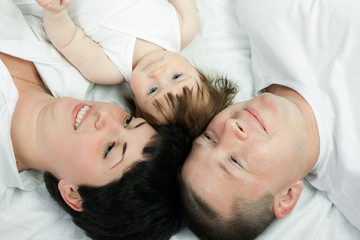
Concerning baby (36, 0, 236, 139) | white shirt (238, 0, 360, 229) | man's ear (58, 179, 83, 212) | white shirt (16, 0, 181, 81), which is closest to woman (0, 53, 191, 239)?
man's ear (58, 179, 83, 212)

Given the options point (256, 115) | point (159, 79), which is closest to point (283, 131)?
point (256, 115)

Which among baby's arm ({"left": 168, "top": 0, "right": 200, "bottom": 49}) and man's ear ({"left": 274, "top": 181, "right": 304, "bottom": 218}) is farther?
baby's arm ({"left": 168, "top": 0, "right": 200, "bottom": 49})

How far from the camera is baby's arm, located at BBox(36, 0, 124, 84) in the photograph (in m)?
1.20

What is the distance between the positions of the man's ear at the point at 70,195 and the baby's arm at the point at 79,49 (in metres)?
0.42

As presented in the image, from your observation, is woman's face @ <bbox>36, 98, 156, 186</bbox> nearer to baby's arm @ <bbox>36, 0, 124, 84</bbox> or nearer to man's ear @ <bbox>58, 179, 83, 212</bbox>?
man's ear @ <bbox>58, 179, 83, 212</bbox>

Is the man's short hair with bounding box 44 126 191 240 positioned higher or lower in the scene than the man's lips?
lower

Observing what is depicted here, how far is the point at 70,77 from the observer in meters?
1.26

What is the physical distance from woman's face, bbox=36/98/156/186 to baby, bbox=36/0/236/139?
0.48 feet

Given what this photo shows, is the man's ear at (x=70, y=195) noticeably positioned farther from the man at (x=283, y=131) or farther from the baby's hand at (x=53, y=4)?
the baby's hand at (x=53, y=4)

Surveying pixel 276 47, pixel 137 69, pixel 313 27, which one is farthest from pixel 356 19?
pixel 137 69

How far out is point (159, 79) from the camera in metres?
1.20

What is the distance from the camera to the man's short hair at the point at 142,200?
38.2 inches

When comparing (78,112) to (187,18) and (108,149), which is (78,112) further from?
(187,18)

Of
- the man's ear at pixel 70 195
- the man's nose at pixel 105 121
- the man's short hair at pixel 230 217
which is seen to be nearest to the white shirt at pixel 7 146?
the man's ear at pixel 70 195
